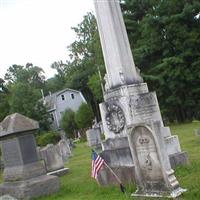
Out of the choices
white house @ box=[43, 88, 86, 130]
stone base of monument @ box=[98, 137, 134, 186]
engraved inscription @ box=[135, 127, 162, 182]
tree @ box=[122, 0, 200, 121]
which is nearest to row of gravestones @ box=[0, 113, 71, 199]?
stone base of monument @ box=[98, 137, 134, 186]

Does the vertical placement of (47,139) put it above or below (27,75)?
below

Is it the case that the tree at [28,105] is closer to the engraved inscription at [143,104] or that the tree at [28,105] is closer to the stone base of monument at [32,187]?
the stone base of monument at [32,187]

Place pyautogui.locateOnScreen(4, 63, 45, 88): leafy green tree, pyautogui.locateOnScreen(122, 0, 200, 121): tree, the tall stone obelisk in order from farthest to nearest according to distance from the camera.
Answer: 1. pyautogui.locateOnScreen(4, 63, 45, 88): leafy green tree
2. pyautogui.locateOnScreen(122, 0, 200, 121): tree
3. the tall stone obelisk

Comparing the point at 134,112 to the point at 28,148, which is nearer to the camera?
the point at 134,112

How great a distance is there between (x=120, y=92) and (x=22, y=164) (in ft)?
11.6

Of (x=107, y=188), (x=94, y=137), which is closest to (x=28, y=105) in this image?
(x=94, y=137)

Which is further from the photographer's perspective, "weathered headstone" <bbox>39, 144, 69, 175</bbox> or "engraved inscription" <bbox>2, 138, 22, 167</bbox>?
"weathered headstone" <bbox>39, 144, 69, 175</bbox>

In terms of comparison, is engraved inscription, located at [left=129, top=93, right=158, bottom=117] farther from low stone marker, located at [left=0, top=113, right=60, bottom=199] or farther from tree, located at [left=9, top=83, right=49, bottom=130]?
tree, located at [left=9, top=83, right=49, bottom=130]

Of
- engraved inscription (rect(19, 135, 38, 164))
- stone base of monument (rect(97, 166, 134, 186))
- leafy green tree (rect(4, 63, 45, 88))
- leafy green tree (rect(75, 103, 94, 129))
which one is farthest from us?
leafy green tree (rect(4, 63, 45, 88))

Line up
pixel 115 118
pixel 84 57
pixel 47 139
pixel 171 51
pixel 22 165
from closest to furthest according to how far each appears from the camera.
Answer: pixel 115 118 → pixel 22 165 → pixel 171 51 → pixel 47 139 → pixel 84 57

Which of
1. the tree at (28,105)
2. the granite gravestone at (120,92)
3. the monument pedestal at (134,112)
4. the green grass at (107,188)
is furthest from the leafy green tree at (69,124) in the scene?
the monument pedestal at (134,112)

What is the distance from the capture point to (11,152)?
1093 centimetres

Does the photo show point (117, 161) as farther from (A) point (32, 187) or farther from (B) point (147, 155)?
(A) point (32, 187)

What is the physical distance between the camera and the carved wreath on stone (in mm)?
9688
